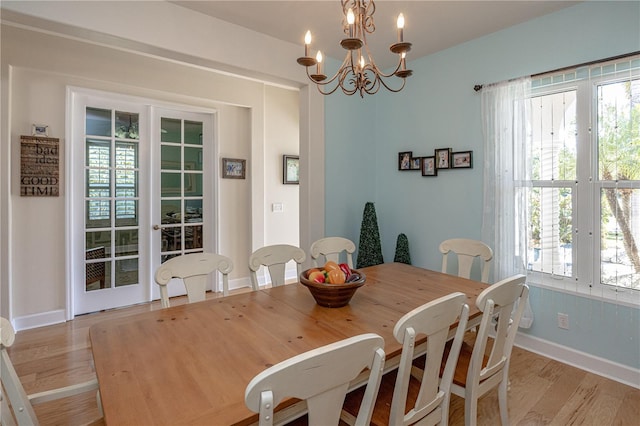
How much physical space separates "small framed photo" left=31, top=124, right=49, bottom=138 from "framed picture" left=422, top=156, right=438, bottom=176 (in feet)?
12.2

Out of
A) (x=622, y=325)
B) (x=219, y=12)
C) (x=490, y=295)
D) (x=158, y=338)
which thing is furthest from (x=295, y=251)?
(x=622, y=325)

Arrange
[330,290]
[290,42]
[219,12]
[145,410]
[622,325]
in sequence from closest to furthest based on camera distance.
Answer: [145,410]
[330,290]
[622,325]
[219,12]
[290,42]

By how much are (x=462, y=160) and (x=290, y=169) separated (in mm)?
2478

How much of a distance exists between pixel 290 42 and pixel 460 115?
1.74m

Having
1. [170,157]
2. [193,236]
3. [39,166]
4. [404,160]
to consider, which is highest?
[170,157]

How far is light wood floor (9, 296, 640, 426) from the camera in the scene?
1.91m

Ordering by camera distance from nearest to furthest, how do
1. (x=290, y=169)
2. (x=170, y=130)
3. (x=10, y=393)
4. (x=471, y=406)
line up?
(x=10, y=393)
(x=471, y=406)
(x=170, y=130)
(x=290, y=169)

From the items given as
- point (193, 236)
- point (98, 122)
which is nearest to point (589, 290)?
point (193, 236)

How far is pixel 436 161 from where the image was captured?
328 cm

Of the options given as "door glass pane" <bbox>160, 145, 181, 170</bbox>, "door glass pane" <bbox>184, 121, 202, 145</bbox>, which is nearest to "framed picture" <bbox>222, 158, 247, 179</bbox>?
"door glass pane" <bbox>184, 121, 202, 145</bbox>

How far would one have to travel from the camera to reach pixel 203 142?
416 cm

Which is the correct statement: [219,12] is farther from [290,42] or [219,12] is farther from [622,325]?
[622,325]

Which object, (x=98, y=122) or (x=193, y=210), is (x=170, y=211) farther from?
(x=98, y=122)

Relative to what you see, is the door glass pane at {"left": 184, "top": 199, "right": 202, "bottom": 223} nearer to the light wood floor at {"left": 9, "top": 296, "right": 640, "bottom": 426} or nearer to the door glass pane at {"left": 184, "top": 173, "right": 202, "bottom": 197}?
the door glass pane at {"left": 184, "top": 173, "right": 202, "bottom": 197}
